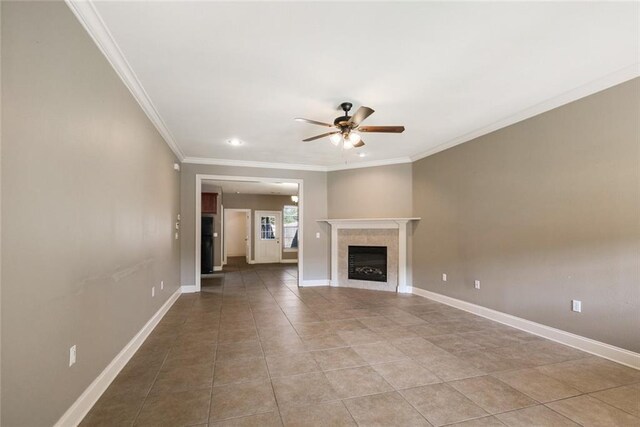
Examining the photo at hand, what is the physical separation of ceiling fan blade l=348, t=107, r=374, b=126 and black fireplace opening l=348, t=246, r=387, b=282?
138 inches

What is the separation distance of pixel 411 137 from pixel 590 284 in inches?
112

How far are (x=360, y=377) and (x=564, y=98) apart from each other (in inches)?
140

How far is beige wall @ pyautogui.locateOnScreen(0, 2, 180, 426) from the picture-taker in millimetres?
1330

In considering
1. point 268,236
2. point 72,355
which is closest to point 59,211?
point 72,355

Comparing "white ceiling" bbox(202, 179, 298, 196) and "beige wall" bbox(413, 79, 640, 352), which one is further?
"white ceiling" bbox(202, 179, 298, 196)

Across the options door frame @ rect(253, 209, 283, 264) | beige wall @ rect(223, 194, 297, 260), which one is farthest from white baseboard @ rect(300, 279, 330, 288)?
beige wall @ rect(223, 194, 297, 260)

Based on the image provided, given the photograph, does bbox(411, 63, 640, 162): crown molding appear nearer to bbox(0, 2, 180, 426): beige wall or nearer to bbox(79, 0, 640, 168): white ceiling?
bbox(79, 0, 640, 168): white ceiling

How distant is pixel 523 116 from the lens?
3588 millimetres

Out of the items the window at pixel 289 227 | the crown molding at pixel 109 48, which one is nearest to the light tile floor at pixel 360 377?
the crown molding at pixel 109 48

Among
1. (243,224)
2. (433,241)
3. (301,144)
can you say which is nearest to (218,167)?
(301,144)

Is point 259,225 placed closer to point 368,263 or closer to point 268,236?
point 268,236

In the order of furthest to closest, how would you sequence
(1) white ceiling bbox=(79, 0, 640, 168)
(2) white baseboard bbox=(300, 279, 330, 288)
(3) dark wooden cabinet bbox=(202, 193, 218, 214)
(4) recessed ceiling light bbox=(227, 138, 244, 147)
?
(3) dark wooden cabinet bbox=(202, 193, 218, 214)
(2) white baseboard bbox=(300, 279, 330, 288)
(4) recessed ceiling light bbox=(227, 138, 244, 147)
(1) white ceiling bbox=(79, 0, 640, 168)

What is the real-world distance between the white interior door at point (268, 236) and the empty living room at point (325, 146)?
6.00m

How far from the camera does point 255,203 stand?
10984 mm
